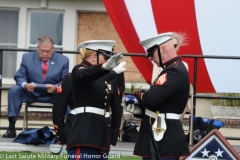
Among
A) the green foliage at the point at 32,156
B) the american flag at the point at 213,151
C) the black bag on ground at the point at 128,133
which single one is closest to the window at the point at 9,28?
the black bag on ground at the point at 128,133

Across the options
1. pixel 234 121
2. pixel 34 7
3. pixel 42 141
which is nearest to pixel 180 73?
pixel 42 141

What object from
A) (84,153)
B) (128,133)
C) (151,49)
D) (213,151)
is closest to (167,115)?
(151,49)

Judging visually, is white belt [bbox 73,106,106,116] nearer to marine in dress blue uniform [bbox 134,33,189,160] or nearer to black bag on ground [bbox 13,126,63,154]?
marine in dress blue uniform [bbox 134,33,189,160]

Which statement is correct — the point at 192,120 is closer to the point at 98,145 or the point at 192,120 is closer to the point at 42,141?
the point at 42,141

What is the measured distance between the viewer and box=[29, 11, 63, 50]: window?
14.5 metres

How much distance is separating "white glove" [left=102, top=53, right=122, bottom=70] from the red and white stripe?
3.90 metres

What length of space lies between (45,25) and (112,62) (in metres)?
9.06

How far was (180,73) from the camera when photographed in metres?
5.73

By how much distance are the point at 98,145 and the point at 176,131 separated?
2.30ft

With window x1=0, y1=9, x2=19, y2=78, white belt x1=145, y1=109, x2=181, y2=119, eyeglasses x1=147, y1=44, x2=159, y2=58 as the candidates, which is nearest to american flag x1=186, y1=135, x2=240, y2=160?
white belt x1=145, y1=109, x2=181, y2=119

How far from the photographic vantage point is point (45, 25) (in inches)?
571

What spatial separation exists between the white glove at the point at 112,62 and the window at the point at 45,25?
8881mm

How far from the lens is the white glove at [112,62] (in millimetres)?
5555

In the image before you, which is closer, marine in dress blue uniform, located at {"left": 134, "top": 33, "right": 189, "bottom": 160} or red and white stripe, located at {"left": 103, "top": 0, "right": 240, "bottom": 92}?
marine in dress blue uniform, located at {"left": 134, "top": 33, "right": 189, "bottom": 160}
